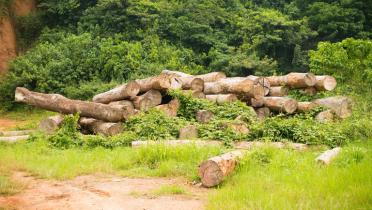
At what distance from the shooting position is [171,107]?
41.3ft

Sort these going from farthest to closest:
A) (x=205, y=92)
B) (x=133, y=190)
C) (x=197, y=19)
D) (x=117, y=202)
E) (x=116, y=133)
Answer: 1. (x=197, y=19)
2. (x=205, y=92)
3. (x=116, y=133)
4. (x=133, y=190)
5. (x=117, y=202)

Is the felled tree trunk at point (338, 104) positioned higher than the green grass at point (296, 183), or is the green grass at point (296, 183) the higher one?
the green grass at point (296, 183)

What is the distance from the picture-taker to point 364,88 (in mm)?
14703

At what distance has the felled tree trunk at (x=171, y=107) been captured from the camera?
12.4m

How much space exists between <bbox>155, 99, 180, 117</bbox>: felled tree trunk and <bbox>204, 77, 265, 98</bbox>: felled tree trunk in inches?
55.4

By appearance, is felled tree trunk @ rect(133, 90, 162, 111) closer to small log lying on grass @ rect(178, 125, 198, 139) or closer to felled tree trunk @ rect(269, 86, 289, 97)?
small log lying on grass @ rect(178, 125, 198, 139)

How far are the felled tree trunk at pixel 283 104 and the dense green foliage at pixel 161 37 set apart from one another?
8301 millimetres

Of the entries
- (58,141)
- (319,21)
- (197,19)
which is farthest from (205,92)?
(319,21)

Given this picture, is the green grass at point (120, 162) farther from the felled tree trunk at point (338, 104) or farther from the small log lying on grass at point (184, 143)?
the felled tree trunk at point (338, 104)

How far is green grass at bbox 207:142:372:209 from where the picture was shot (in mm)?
5957

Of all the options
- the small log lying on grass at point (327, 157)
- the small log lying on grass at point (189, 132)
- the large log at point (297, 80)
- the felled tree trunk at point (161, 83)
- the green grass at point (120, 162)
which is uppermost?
the felled tree trunk at point (161, 83)

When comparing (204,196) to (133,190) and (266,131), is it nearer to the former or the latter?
(133,190)

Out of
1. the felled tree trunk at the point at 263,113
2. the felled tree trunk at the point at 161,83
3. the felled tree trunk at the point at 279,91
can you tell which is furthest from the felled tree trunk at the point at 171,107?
the felled tree trunk at the point at 279,91

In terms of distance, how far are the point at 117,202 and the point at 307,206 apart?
8.58ft
